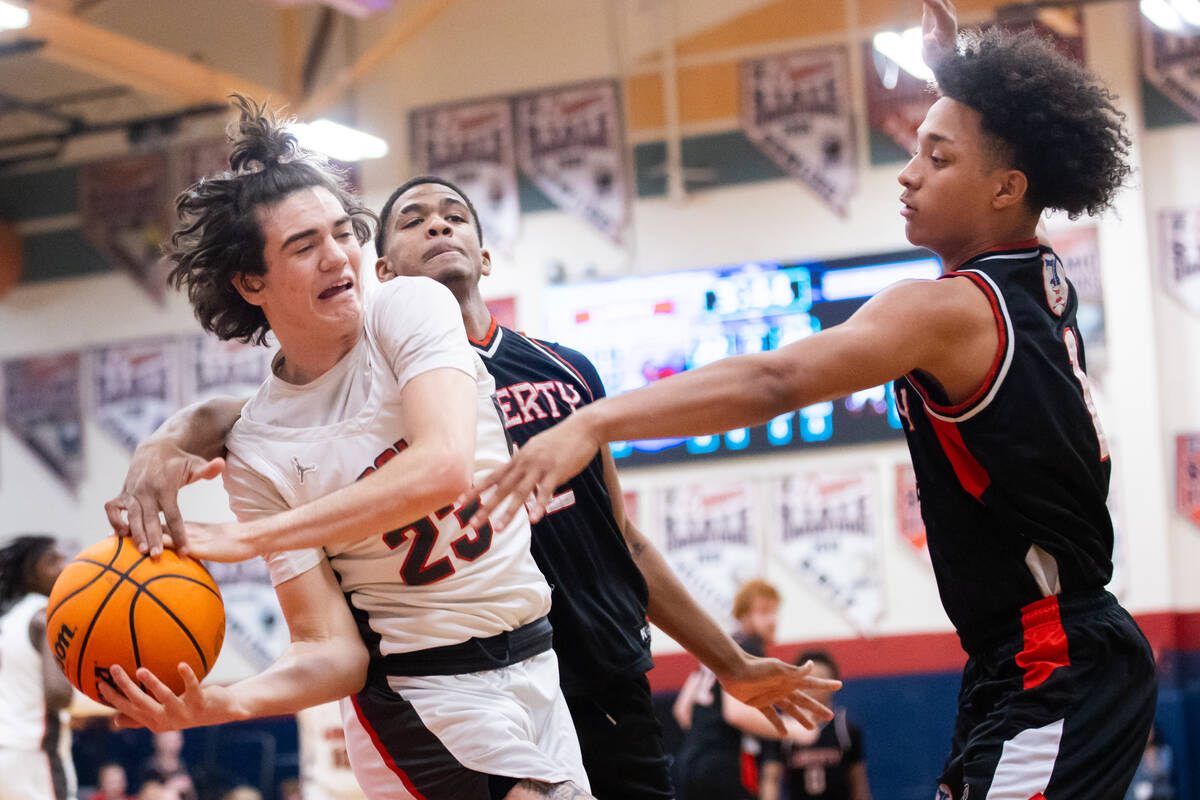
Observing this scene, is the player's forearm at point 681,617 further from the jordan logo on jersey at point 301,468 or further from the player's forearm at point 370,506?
the player's forearm at point 370,506

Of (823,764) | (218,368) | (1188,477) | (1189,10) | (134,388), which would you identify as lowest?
(823,764)

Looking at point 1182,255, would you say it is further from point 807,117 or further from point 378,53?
point 378,53

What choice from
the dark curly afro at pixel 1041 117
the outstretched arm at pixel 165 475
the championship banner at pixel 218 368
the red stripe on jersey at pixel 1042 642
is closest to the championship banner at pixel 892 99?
the championship banner at pixel 218 368

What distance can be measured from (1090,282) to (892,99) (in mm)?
2294

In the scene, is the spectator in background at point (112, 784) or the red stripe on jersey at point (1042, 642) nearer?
the red stripe on jersey at point (1042, 642)

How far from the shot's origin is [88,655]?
2.67 meters

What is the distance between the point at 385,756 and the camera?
302 centimetres

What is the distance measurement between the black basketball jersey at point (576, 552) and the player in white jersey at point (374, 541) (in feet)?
1.84

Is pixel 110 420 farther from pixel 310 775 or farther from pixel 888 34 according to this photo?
pixel 888 34

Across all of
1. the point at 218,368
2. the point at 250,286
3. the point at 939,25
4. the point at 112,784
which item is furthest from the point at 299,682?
the point at 218,368

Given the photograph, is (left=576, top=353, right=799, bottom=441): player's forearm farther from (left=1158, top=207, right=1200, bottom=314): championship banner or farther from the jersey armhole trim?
(left=1158, top=207, right=1200, bottom=314): championship banner

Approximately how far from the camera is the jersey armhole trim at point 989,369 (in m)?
2.65

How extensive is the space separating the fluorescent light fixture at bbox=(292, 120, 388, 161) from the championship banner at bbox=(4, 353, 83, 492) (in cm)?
398

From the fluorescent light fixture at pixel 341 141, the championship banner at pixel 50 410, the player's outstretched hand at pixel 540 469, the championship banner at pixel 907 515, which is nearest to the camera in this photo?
the player's outstretched hand at pixel 540 469
